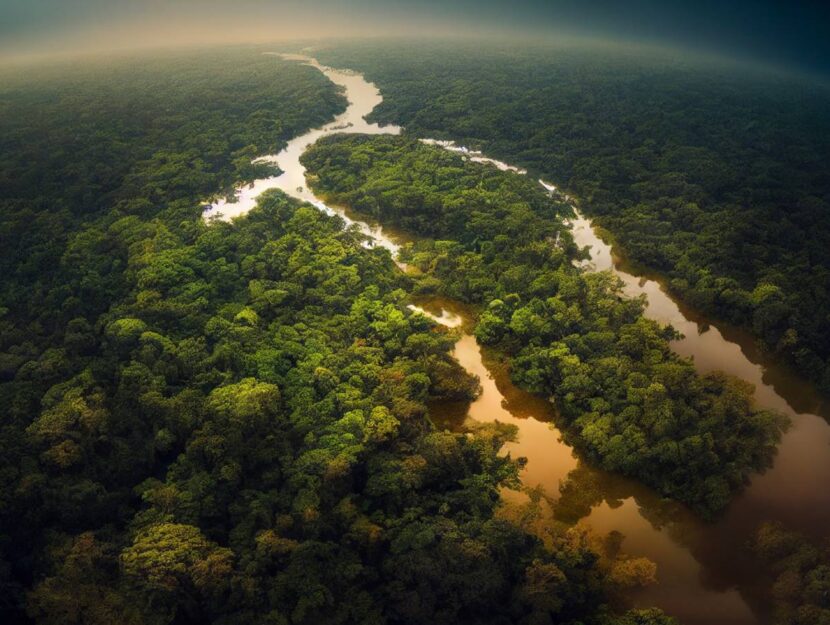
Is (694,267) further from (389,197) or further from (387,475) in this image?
(387,475)

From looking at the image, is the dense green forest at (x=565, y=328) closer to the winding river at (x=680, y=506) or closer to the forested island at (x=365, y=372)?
the forested island at (x=365, y=372)

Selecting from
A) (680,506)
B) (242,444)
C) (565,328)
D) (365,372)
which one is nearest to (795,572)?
(680,506)

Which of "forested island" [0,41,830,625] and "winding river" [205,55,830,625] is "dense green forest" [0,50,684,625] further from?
"winding river" [205,55,830,625]

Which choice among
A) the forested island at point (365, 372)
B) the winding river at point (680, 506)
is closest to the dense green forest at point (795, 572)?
the forested island at point (365, 372)

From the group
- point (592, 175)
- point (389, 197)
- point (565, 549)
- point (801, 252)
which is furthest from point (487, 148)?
point (565, 549)

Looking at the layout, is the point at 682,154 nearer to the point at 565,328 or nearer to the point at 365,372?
the point at 565,328

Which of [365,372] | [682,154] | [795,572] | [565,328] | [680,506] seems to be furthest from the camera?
[682,154]
